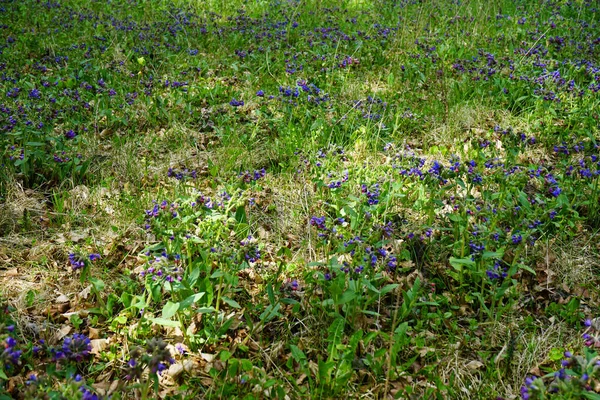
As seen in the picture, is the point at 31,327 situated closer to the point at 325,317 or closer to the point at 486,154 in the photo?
the point at 325,317

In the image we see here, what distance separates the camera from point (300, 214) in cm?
356

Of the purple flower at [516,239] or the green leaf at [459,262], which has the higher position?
the purple flower at [516,239]

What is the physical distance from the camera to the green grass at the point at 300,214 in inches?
96.1

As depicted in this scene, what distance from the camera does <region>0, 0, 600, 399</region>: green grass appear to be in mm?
2441

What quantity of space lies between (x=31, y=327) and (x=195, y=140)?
7.16 feet

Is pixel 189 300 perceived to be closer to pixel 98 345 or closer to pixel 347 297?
pixel 98 345

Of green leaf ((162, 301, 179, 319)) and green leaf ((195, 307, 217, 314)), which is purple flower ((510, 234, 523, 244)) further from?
green leaf ((162, 301, 179, 319))

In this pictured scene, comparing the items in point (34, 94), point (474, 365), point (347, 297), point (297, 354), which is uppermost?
point (34, 94)

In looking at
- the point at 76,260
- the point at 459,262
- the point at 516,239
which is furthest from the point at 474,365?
the point at 76,260

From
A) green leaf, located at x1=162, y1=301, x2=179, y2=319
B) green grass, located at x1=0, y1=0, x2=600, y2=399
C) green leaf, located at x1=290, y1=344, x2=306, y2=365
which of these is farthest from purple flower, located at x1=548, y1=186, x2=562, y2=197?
green leaf, located at x1=162, y1=301, x2=179, y2=319

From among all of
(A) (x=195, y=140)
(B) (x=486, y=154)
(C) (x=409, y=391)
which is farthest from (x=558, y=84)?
(C) (x=409, y=391)

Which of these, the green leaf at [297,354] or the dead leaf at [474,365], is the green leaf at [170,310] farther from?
the dead leaf at [474,365]

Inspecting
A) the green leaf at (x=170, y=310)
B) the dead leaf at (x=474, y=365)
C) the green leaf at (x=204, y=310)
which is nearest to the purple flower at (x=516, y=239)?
the dead leaf at (x=474, y=365)

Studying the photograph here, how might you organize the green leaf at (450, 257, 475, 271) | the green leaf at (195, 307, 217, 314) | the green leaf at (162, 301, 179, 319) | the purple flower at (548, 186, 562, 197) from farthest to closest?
the purple flower at (548, 186, 562, 197), the green leaf at (450, 257, 475, 271), the green leaf at (195, 307, 217, 314), the green leaf at (162, 301, 179, 319)
